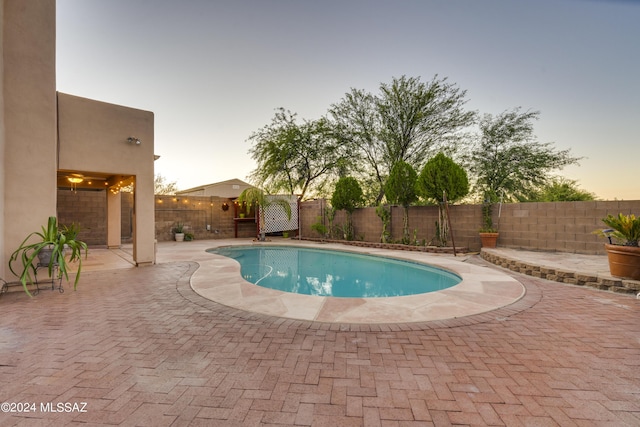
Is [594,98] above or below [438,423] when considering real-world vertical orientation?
above

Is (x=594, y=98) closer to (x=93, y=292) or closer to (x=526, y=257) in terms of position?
(x=526, y=257)

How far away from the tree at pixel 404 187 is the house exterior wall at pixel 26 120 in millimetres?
9134

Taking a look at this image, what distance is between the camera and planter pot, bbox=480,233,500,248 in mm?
7988

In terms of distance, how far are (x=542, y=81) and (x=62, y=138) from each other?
14295 millimetres

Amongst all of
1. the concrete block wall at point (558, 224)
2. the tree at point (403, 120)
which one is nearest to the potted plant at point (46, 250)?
the concrete block wall at point (558, 224)

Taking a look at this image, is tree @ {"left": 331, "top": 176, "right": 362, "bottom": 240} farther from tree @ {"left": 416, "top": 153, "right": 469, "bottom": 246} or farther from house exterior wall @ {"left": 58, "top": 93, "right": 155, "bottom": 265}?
house exterior wall @ {"left": 58, "top": 93, "right": 155, "bottom": 265}

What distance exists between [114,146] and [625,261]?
987 centimetres

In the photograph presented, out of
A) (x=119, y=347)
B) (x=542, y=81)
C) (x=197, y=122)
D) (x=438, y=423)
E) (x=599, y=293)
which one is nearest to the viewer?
(x=438, y=423)

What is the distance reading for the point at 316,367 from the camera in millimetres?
2062

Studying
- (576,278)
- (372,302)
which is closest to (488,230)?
(576,278)

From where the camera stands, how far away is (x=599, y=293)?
4051mm

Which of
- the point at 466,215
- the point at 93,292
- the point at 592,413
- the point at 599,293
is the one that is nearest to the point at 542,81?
the point at 466,215

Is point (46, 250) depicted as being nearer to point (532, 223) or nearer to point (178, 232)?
point (178, 232)

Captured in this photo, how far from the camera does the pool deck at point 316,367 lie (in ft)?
5.12
